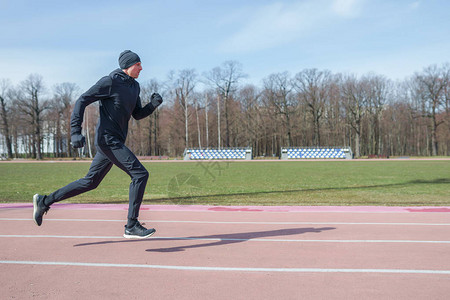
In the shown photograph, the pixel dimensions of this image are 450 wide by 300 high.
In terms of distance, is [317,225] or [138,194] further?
[317,225]

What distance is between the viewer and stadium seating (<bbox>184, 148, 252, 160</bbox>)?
5572cm

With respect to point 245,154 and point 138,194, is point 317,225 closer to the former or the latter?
point 138,194

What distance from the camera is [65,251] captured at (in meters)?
4.76

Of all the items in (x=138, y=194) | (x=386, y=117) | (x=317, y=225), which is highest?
(x=386, y=117)

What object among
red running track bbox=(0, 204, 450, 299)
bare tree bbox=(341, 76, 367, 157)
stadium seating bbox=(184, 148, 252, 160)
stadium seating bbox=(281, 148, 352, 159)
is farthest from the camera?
bare tree bbox=(341, 76, 367, 157)

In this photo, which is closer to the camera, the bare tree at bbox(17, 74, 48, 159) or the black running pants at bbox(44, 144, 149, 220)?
the black running pants at bbox(44, 144, 149, 220)

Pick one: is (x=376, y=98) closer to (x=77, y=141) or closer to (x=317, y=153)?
(x=317, y=153)

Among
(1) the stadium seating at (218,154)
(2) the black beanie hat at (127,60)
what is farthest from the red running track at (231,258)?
(1) the stadium seating at (218,154)

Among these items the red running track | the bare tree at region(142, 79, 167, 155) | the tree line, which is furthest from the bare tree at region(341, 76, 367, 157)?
the red running track

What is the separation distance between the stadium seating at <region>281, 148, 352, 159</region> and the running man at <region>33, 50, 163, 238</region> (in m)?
52.3

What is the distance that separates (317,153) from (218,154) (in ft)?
47.9

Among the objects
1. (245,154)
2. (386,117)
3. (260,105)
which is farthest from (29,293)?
(386,117)

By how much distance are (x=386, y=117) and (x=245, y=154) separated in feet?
116

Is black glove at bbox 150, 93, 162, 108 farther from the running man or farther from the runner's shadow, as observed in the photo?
the runner's shadow
